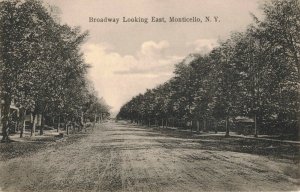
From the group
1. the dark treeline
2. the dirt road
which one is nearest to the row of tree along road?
the dirt road

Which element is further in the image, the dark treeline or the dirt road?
the dark treeline

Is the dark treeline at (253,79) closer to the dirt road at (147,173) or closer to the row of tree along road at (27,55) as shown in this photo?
the dirt road at (147,173)

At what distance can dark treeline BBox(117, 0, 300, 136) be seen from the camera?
2238 centimetres

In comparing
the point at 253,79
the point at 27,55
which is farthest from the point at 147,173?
the point at 253,79

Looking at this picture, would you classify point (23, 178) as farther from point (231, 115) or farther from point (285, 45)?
point (231, 115)

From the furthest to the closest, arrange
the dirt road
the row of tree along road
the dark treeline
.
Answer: the dark treeline, the row of tree along road, the dirt road

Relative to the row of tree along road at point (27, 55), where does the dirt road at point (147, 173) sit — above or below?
below

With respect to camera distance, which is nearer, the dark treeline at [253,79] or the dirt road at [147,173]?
the dirt road at [147,173]

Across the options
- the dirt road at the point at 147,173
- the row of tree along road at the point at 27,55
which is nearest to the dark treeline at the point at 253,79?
the dirt road at the point at 147,173

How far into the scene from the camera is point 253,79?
3234cm

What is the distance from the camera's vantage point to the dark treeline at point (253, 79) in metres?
22.4

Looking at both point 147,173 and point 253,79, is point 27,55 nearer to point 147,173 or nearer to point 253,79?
point 147,173

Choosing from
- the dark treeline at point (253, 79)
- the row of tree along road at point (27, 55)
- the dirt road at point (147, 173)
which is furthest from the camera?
the dark treeline at point (253, 79)

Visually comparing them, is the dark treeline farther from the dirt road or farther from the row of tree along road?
the row of tree along road
